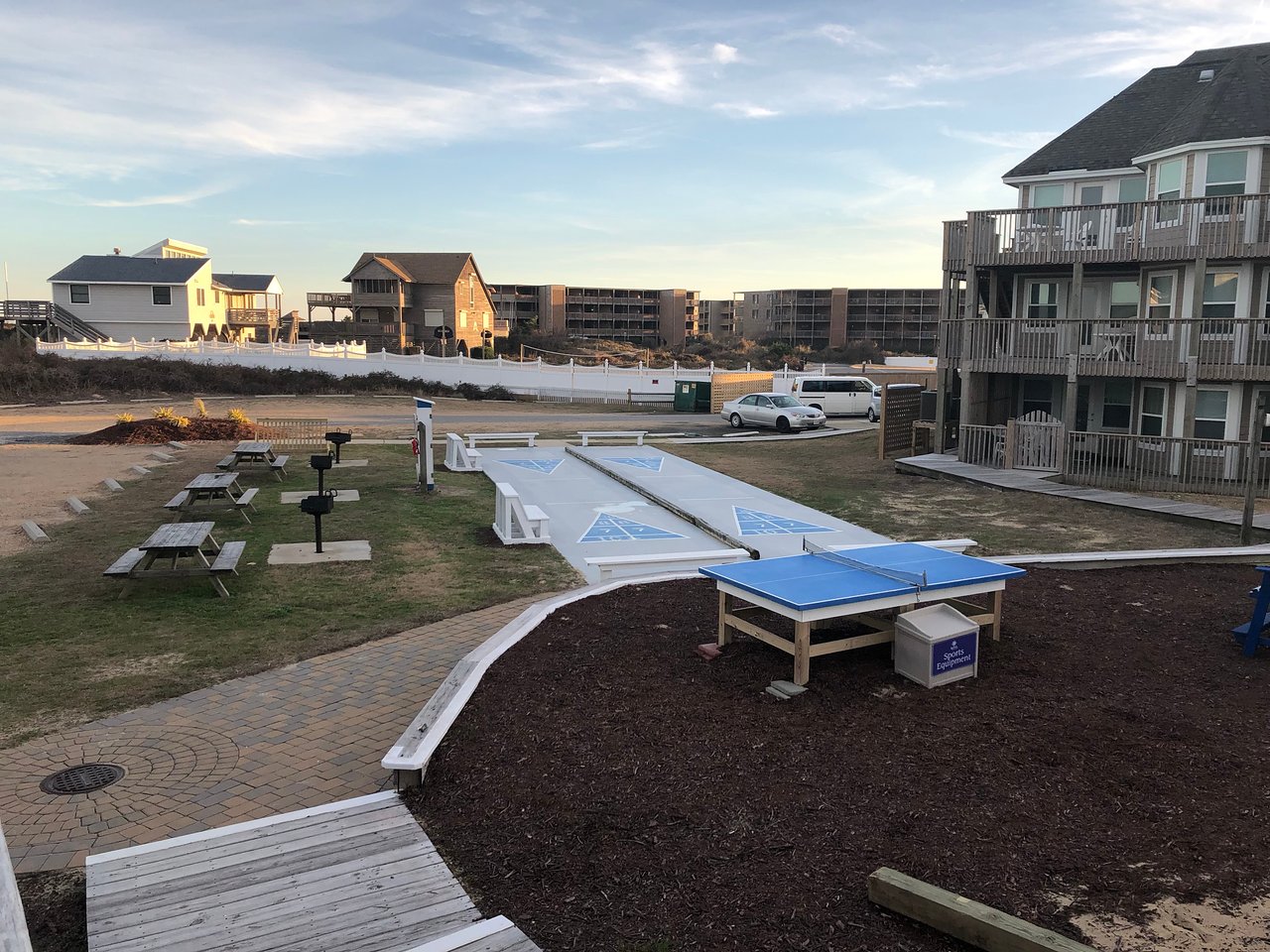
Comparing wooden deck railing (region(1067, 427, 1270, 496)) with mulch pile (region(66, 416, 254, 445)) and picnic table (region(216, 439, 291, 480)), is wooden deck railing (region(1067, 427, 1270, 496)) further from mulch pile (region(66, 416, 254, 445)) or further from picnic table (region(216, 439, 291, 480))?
mulch pile (region(66, 416, 254, 445))

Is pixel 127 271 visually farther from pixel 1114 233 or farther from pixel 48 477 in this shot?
pixel 1114 233

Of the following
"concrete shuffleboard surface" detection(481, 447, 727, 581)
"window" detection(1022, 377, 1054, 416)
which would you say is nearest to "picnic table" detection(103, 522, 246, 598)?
"concrete shuffleboard surface" detection(481, 447, 727, 581)

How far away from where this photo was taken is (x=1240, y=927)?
4.07 m

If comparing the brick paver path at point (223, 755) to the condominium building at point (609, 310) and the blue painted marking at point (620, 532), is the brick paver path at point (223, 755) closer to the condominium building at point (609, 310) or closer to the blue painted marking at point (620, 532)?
the blue painted marking at point (620, 532)

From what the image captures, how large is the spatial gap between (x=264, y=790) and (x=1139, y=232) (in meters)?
20.9

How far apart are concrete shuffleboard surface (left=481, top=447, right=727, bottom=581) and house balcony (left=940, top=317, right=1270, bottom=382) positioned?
9583 mm

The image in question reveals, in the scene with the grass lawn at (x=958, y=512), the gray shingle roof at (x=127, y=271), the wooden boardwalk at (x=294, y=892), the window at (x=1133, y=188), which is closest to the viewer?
the wooden boardwalk at (x=294, y=892)

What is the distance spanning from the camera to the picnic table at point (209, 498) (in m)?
15.1

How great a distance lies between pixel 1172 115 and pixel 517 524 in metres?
20.3

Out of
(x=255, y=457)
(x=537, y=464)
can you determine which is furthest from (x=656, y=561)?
(x=255, y=457)

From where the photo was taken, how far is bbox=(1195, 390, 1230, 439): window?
66.8ft

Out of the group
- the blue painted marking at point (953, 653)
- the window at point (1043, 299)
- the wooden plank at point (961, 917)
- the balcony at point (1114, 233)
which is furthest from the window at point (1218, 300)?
the wooden plank at point (961, 917)

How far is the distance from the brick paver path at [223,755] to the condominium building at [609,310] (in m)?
107

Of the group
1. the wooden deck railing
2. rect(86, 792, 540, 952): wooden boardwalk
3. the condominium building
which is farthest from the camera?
the condominium building
